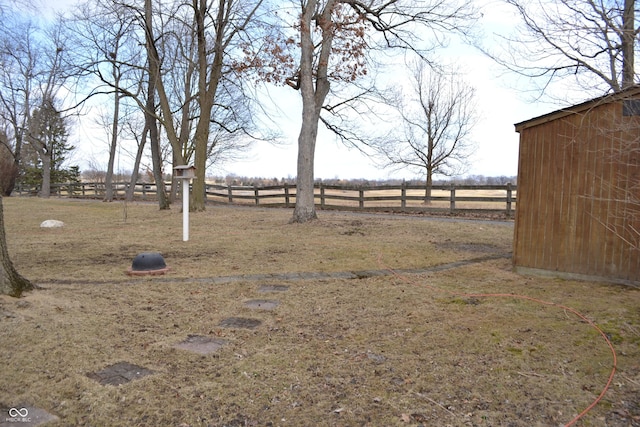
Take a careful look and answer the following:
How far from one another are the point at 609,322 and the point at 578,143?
2.70m

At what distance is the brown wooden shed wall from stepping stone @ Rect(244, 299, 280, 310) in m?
3.79

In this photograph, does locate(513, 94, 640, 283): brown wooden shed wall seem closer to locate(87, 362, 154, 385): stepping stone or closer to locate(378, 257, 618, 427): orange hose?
locate(378, 257, 618, 427): orange hose

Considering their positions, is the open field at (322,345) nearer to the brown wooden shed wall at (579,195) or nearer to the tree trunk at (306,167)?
the brown wooden shed wall at (579,195)

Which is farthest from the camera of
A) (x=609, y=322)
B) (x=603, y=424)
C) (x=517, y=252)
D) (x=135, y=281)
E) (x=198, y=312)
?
(x=517, y=252)

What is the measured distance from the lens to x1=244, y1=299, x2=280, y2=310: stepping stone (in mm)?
5168

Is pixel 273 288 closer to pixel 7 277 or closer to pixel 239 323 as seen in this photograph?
pixel 239 323

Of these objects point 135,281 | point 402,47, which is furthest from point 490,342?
point 402,47

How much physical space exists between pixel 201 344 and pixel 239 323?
65 centimetres

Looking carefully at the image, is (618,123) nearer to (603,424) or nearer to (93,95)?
(603,424)

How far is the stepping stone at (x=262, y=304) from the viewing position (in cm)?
517

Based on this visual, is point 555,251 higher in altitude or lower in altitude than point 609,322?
higher

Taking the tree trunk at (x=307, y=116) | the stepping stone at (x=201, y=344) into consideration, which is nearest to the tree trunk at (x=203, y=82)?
the tree trunk at (x=307, y=116)


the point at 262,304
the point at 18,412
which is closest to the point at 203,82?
the point at 262,304

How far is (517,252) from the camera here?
700 cm
